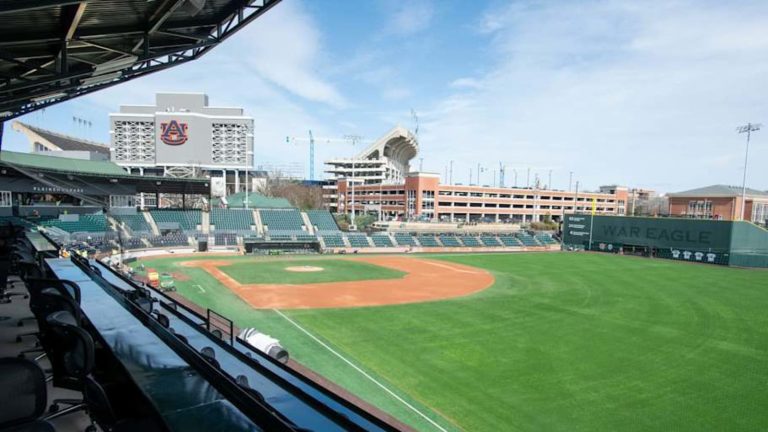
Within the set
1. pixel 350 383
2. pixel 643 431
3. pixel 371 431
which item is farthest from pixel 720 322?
pixel 371 431

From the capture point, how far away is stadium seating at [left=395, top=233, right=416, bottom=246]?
52.5m

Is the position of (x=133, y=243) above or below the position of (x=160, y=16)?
below

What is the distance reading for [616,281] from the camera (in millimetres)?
31750

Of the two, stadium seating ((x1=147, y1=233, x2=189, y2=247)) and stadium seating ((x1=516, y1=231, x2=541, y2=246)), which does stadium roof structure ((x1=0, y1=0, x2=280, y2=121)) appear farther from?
stadium seating ((x1=516, y1=231, x2=541, y2=246))

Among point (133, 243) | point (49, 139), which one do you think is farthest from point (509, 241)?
point (49, 139)

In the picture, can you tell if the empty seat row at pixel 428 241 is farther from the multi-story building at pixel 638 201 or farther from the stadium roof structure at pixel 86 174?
the multi-story building at pixel 638 201

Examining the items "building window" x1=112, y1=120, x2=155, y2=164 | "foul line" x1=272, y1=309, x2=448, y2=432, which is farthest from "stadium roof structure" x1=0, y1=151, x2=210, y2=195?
"building window" x1=112, y1=120, x2=155, y2=164

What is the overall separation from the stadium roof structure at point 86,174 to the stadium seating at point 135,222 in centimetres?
303

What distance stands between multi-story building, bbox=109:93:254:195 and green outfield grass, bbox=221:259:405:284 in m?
57.7

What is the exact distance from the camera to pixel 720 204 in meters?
77.0

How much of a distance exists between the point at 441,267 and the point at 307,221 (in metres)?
22.2

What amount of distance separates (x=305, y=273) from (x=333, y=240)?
16490mm

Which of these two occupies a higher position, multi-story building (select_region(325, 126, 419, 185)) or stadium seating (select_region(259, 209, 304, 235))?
multi-story building (select_region(325, 126, 419, 185))

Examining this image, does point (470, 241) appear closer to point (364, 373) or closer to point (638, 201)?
point (364, 373)
